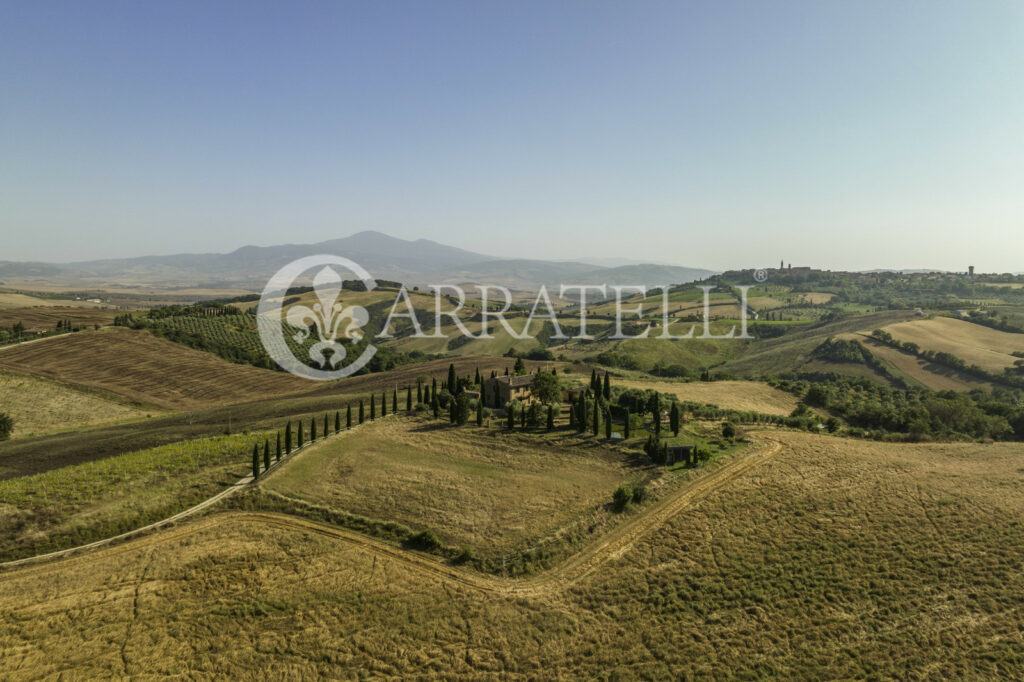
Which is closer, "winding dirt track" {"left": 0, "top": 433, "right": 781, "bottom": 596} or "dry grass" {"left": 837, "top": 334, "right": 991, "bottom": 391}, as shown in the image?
"winding dirt track" {"left": 0, "top": 433, "right": 781, "bottom": 596}

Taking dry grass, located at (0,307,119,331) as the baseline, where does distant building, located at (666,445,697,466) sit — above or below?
A: below

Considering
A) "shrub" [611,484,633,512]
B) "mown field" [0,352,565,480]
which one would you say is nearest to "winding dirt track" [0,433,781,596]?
"shrub" [611,484,633,512]

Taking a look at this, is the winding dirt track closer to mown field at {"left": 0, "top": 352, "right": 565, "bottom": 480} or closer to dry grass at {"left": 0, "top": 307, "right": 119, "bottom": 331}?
mown field at {"left": 0, "top": 352, "right": 565, "bottom": 480}

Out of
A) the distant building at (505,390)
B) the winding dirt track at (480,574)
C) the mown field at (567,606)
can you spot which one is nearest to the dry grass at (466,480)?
the winding dirt track at (480,574)

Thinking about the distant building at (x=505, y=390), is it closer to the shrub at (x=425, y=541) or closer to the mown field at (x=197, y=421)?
the mown field at (x=197, y=421)

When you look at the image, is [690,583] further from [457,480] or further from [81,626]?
[81,626]

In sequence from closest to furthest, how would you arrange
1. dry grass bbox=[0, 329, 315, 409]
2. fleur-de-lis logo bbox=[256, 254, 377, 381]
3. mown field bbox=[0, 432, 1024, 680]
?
mown field bbox=[0, 432, 1024, 680], dry grass bbox=[0, 329, 315, 409], fleur-de-lis logo bbox=[256, 254, 377, 381]

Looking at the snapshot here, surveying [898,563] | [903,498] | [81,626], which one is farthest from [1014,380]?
[81,626]

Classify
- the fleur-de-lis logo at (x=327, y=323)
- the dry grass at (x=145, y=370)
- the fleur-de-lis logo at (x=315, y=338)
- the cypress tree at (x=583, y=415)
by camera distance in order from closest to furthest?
the cypress tree at (x=583, y=415) < the dry grass at (x=145, y=370) < the fleur-de-lis logo at (x=315, y=338) < the fleur-de-lis logo at (x=327, y=323)
